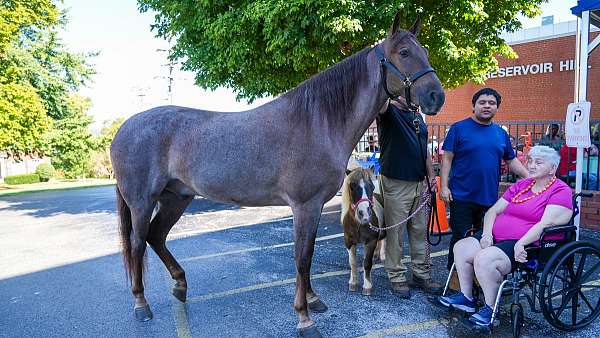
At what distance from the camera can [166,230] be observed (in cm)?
362

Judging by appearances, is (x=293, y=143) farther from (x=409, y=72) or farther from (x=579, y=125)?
(x=579, y=125)

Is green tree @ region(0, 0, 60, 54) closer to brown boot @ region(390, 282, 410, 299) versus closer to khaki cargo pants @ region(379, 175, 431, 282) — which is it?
khaki cargo pants @ region(379, 175, 431, 282)

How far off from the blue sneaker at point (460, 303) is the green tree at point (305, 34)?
4.48 m

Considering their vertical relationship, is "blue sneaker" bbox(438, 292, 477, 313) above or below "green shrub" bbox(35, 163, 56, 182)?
above

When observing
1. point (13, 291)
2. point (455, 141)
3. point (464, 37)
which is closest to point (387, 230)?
point (455, 141)

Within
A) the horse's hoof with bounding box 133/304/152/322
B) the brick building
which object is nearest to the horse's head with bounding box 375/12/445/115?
the horse's hoof with bounding box 133/304/152/322

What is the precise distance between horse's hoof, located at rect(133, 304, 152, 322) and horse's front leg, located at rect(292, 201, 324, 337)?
1318mm

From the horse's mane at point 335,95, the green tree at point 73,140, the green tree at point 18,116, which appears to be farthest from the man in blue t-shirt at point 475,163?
the green tree at point 73,140

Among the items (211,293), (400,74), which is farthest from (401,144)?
(211,293)

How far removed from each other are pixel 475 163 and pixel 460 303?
3.84 feet

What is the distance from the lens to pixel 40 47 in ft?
70.5

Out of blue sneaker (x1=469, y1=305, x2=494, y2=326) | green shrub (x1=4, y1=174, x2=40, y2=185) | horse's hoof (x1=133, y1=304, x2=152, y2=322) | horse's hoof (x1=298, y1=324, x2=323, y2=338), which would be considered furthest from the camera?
green shrub (x1=4, y1=174, x2=40, y2=185)

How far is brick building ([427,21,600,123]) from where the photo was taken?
1662 centimetres

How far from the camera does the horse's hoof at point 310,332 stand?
2.76m
